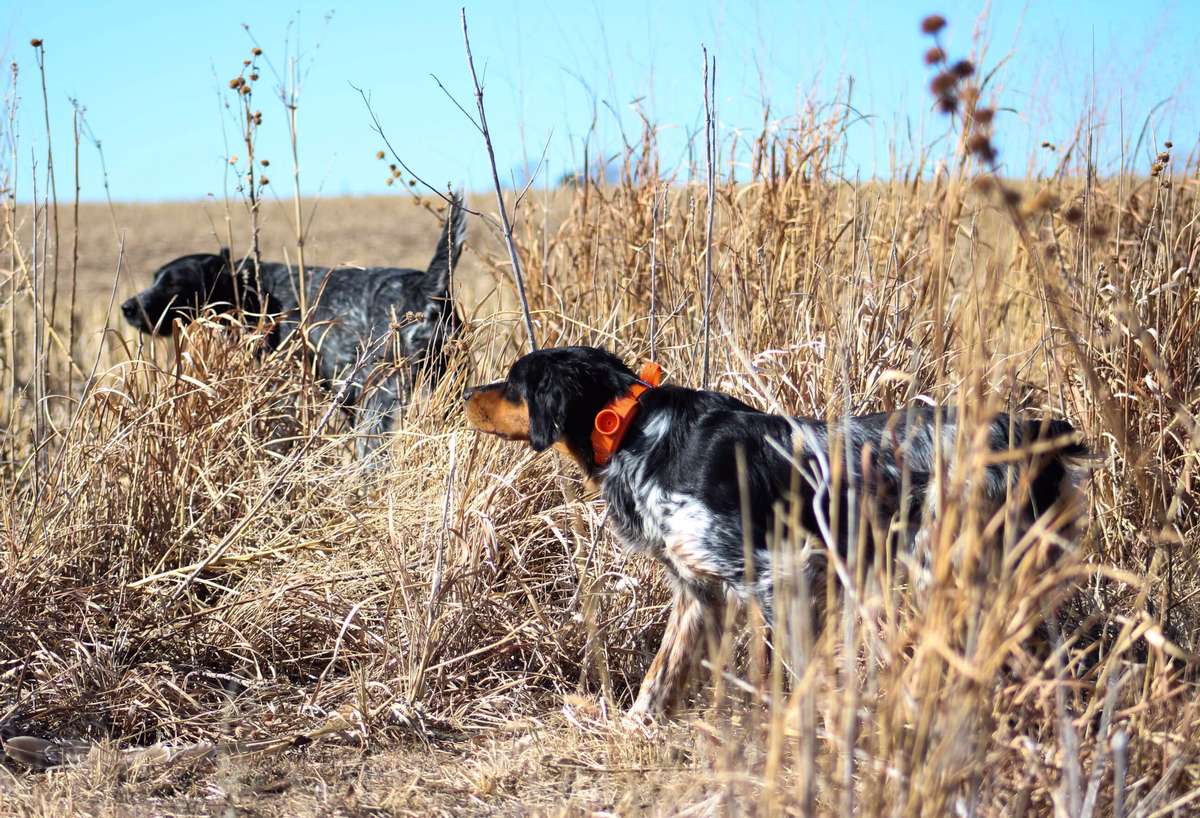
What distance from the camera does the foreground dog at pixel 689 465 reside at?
2.66 m

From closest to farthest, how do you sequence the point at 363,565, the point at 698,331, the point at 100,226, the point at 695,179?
the point at 363,565
the point at 698,331
the point at 695,179
the point at 100,226

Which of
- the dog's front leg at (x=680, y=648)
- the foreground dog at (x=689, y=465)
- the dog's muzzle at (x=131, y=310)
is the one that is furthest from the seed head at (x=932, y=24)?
the dog's muzzle at (x=131, y=310)

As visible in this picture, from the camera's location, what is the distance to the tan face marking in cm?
283

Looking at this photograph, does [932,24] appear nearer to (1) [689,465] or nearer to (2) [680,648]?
(1) [689,465]

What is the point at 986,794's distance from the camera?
63.2 inches

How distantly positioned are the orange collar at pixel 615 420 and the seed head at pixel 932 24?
1.46 meters

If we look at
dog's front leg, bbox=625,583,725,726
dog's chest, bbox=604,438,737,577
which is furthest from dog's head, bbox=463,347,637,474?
dog's front leg, bbox=625,583,725,726

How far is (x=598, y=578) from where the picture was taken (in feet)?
→ 9.27

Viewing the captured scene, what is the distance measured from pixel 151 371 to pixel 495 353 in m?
1.17

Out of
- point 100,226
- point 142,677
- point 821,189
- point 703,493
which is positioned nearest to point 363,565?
point 142,677

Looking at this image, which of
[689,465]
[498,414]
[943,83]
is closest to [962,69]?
[943,83]

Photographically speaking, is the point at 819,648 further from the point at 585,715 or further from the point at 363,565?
the point at 363,565

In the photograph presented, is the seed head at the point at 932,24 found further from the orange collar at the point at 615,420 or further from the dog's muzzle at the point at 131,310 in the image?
the dog's muzzle at the point at 131,310

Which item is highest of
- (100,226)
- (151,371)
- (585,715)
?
(100,226)
